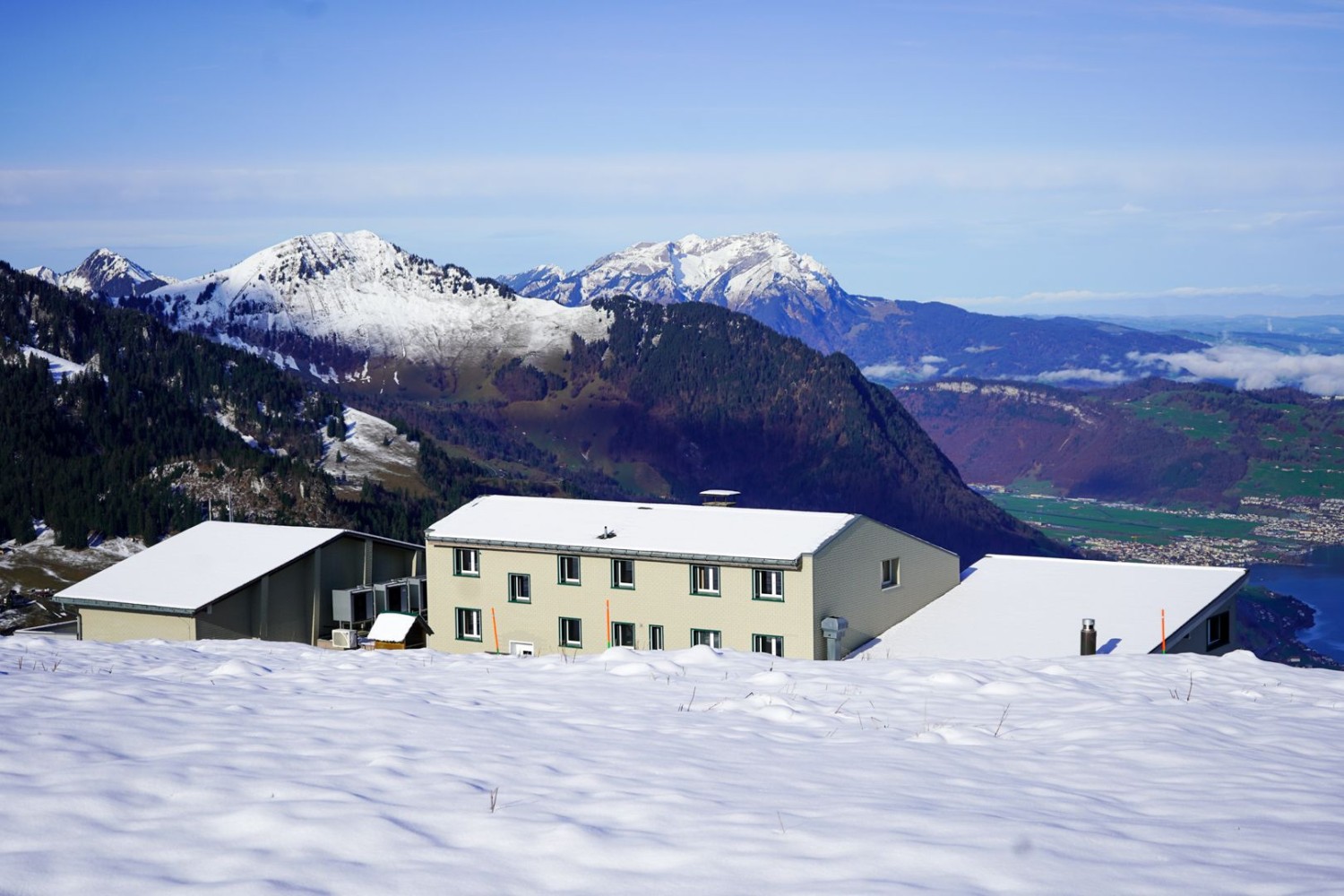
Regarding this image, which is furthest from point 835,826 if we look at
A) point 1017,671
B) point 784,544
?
point 784,544

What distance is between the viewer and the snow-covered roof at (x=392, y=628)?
43.3 meters

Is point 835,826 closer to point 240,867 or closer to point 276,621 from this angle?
point 240,867

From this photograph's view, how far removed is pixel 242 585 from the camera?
157ft

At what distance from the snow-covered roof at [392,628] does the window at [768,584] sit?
38.7 ft

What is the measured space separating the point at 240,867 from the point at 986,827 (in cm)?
536

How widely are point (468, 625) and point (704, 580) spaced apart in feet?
34.8

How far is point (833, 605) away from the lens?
45.9m

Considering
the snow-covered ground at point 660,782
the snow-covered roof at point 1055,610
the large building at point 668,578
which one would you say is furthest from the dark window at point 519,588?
the snow-covered ground at point 660,782

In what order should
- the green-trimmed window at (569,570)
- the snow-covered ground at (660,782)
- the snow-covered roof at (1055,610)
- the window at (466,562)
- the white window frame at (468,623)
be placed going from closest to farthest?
the snow-covered ground at (660,782)
the snow-covered roof at (1055,610)
the green-trimmed window at (569,570)
the window at (466,562)
the white window frame at (468,623)

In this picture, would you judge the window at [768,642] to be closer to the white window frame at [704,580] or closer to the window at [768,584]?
the window at [768,584]

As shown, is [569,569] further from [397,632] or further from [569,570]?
[397,632]

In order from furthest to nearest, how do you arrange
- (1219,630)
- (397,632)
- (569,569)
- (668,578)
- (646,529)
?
(646,529) < (569,569) < (668,578) < (1219,630) < (397,632)

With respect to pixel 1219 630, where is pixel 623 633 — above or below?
above

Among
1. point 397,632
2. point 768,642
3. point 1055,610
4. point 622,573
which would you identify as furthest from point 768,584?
point 397,632
